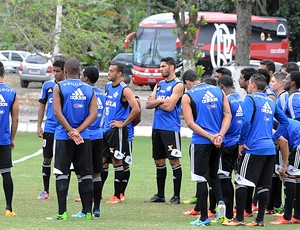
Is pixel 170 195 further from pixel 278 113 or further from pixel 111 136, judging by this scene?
pixel 278 113

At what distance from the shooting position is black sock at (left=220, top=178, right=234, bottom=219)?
12.4 meters

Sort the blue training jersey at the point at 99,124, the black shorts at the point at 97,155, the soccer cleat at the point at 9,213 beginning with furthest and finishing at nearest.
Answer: the blue training jersey at the point at 99,124, the black shorts at the point at 97,155, the soccer cleat at the point at 9,213

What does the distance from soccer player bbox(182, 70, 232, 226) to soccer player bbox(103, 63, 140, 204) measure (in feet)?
8.60

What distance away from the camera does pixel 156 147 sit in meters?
15.0

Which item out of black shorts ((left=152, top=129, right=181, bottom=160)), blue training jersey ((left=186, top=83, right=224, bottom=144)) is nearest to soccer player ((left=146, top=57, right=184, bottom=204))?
black shorts ((left=152, top=129, right=181, bottom=160))

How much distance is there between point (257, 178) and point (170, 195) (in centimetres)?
426

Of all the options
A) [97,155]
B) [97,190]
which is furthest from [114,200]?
[97,155]

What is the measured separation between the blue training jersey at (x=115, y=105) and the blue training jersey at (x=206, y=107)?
9.16ft

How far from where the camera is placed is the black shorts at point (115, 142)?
14781mm

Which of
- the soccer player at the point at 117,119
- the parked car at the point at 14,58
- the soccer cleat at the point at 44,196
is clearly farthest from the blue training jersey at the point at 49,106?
the parked car at the point at 14,58

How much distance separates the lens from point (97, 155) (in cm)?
1286

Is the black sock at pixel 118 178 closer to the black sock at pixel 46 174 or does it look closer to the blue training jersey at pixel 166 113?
the blue training jersey at pixel 166 113

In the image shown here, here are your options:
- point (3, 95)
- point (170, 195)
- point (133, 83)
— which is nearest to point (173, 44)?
point (133, 83)

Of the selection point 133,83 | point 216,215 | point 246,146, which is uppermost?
point 246,146
